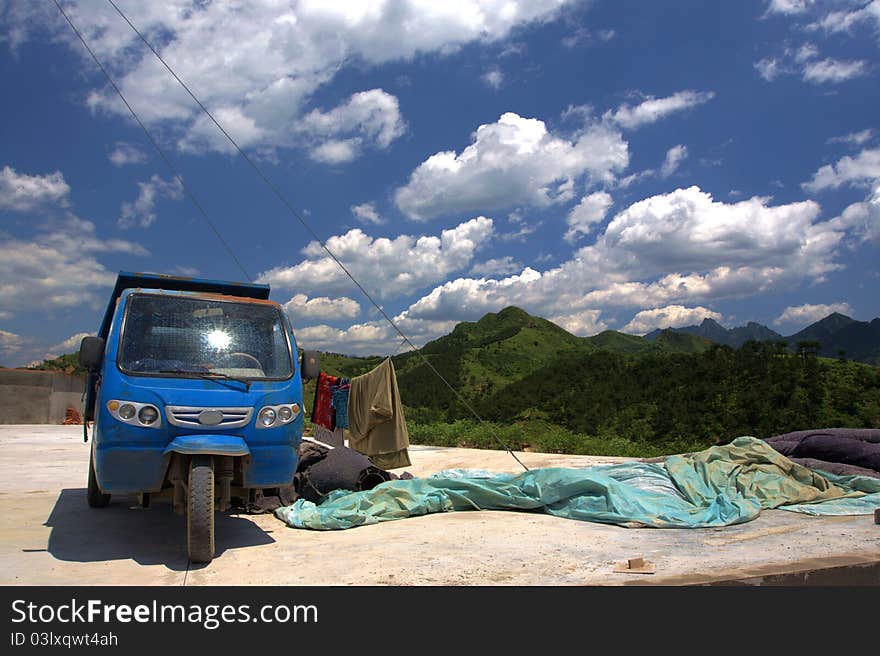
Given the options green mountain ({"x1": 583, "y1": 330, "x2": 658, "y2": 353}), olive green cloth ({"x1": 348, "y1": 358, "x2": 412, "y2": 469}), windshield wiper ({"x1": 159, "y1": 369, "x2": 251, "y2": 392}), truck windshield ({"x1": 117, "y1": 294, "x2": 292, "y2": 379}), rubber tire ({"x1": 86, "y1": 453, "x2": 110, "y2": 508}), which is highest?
green mountain ({"x1": 583, "y1": 330, "x2": 658, "y2": 353})

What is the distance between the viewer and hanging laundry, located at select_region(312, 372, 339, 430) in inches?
485

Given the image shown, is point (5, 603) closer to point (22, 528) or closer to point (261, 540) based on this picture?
point (261, 540)

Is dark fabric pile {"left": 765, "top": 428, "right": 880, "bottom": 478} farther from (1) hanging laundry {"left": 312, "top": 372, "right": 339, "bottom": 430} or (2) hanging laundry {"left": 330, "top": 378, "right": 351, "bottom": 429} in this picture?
(1) hanging laundry {"left": 312, "top": 372, "right": 339, "bottom": 430}

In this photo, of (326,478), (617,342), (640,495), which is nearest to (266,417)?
(326,478)

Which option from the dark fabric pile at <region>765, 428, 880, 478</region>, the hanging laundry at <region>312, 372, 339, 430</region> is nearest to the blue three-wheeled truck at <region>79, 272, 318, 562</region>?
the hanging laundry at <region>312, 372, 339, 430</region>

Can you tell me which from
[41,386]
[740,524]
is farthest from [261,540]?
[41,386]

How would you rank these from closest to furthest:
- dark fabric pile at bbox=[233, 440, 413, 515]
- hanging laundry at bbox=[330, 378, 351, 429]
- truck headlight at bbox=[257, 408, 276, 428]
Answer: truck headlight at bbox=[257, 408, 276, 428], dark fabric pile at bbox=[233, 440, 413, 515], hanging laundry at bbox=[330, 378, 351, 429]

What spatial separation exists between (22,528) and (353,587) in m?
4.23

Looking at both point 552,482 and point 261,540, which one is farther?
point 552,482

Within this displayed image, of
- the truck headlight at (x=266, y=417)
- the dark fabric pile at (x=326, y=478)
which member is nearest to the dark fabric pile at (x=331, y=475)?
the dark fabric pile at (x=326, y=478)

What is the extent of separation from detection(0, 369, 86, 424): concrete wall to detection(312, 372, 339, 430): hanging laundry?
18.4 metres

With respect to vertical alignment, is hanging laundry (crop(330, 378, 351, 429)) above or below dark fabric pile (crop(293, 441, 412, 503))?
above

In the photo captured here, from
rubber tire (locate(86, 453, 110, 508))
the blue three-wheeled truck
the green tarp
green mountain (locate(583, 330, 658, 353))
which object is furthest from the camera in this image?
green mountain (locate(583, 330, 658, 353))

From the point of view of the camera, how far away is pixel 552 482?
7.99 metres
